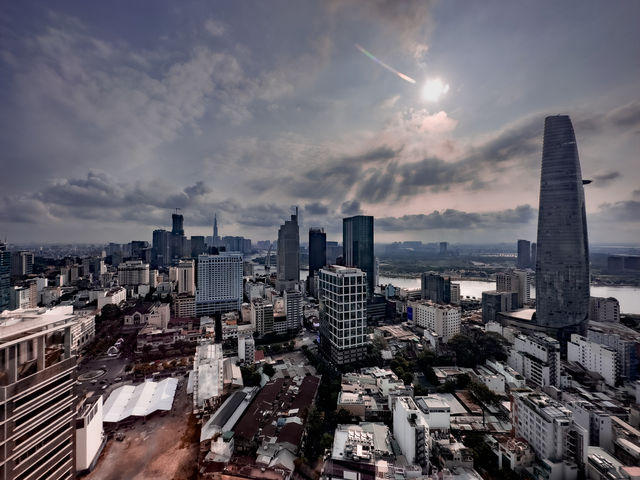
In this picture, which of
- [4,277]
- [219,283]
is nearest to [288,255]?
[219,283]

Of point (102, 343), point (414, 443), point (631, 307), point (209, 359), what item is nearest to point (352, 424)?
point (414, 443)

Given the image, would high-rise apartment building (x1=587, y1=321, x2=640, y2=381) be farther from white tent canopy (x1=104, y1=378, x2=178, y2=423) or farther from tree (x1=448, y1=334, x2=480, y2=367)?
white tent canopy (x1=104, y1=378, x2=178, y2=423)

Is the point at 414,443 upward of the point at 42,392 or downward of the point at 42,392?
downward

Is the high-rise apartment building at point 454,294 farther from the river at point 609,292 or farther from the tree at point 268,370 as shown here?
the tree at point 268,370

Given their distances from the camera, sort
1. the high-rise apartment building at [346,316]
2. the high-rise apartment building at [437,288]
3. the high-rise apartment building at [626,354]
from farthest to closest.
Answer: the high-rise apartment building at [437,288] → the high-rise apartment building at [346,316] → the high-rise apartment building at [626,354]

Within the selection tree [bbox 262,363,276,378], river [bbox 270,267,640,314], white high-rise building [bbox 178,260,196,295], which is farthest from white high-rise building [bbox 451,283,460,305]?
white high-rise building [bbox 178,260,196,295]

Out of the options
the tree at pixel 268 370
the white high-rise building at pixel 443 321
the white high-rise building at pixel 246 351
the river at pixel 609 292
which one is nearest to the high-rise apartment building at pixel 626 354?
the white high-rise building at pixel 443 321

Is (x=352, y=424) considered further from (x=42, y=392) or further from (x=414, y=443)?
(x=42, y=392)
